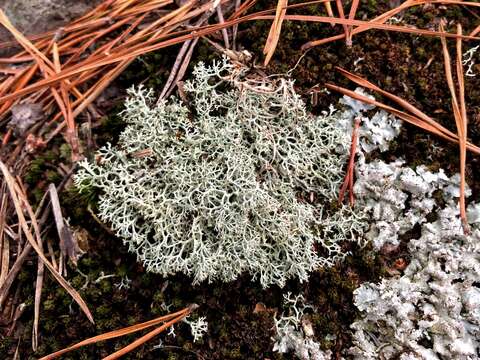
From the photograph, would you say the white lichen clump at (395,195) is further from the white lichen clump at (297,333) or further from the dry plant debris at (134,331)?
the dry plant debris at (134,331)

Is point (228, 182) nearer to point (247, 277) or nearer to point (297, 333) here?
point (247, 277)

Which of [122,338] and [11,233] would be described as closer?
[122,338]

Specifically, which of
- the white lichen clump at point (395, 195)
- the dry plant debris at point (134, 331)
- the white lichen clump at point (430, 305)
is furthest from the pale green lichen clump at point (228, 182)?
the white lichen clump at point (430, 305)

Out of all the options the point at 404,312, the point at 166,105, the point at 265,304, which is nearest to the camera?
the point at 404,312

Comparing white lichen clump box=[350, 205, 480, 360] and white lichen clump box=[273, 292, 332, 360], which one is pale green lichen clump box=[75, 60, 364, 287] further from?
white lichen clump box=[350, 205, 480, 360]

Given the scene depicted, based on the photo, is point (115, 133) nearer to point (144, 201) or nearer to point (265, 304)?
point (144, 201)

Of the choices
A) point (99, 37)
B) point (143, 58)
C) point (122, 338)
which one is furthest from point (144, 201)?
point (99, 37)

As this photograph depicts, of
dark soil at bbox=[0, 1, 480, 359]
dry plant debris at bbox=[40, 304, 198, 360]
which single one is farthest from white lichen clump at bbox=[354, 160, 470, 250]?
dry plant debris at bbox=[40, 304, 198, 360]
